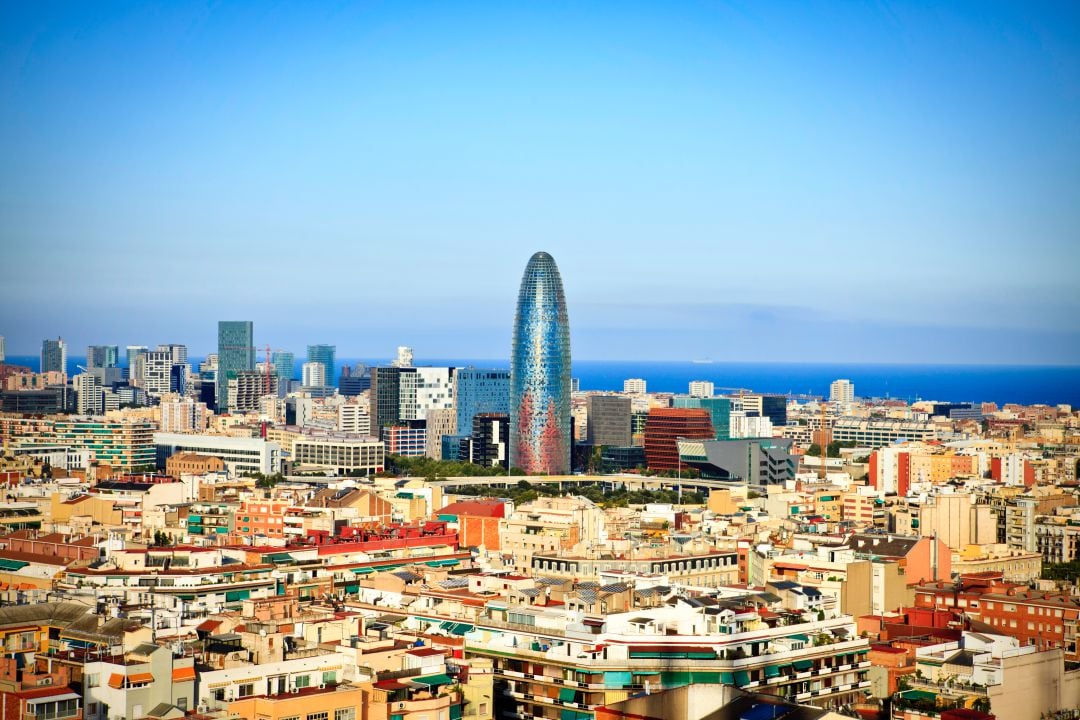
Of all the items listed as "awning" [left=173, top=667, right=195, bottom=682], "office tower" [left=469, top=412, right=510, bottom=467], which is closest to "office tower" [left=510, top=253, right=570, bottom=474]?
"office tower" [left=469, top=412, right=510, bottom=467]

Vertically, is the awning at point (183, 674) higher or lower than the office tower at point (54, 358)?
lower

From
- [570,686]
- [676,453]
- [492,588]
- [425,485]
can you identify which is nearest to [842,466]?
[676,453]

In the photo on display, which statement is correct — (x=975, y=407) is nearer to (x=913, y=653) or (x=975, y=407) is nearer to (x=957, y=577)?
(x=957, y=577)

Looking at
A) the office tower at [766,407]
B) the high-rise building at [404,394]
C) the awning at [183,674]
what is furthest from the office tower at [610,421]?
the awning at [183,674]

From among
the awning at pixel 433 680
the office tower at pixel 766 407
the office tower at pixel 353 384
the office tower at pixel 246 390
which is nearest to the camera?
the awning at pixel 433 680

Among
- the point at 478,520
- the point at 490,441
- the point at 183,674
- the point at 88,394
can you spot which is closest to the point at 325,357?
the point at 88,394

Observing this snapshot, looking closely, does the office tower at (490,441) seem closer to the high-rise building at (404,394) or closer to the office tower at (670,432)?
the office tower at (670,432)
